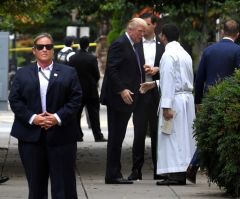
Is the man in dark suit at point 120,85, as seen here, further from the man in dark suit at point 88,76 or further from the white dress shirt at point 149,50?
the man in dark suit at point 88,76

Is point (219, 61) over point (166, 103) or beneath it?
over

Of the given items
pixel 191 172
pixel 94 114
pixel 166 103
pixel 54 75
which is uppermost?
pixel 54 75

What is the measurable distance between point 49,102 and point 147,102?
3.76 metres

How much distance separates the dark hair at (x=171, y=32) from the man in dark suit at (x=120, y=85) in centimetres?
27

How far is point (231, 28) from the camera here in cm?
1231

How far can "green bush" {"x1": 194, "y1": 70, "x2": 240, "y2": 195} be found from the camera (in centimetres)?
1059

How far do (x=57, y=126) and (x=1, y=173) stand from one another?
15.6 ft

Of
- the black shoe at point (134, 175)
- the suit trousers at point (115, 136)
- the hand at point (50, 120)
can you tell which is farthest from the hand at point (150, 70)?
the hand at point (50, 120)

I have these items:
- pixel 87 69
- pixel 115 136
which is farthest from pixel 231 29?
pixel 87 69

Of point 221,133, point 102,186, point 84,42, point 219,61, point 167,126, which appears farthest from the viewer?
point 84,42

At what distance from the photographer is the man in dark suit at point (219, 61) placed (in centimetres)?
1223

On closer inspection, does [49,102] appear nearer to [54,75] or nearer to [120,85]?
[54,75]

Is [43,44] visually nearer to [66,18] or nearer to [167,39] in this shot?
[167,39]

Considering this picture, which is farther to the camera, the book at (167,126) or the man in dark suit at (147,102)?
the man in dark suit at (147,102)
